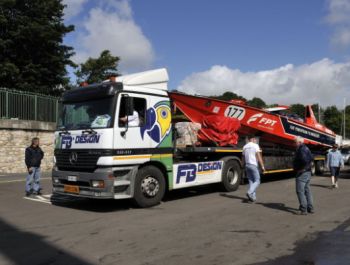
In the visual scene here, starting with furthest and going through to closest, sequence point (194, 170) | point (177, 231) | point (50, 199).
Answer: point (50, 199) < point (194, 170) < point (177, 231)

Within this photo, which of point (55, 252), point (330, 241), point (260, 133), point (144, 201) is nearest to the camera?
point (55, 252)

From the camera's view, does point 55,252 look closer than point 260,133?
Yes

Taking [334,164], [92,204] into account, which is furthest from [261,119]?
[92,204]

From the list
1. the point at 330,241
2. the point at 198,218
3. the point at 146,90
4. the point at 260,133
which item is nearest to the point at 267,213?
the point at 198,218

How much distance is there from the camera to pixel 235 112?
550 inches

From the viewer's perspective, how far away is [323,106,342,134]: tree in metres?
79.2

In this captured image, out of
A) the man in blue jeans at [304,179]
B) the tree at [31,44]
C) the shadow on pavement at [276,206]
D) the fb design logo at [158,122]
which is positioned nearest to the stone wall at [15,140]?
the tree at [31,44]

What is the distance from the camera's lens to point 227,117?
13.7 m

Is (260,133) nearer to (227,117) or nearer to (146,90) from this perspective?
(227,117)

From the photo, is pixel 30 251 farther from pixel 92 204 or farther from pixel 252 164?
pixel 252 164

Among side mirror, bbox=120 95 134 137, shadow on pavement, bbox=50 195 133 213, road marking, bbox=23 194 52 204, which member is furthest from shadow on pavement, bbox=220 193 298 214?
road marking, bbox=23 194 52 204

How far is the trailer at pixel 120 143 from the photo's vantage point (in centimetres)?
945

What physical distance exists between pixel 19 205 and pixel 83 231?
3.81 meters

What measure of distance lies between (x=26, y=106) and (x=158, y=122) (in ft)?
43.2
